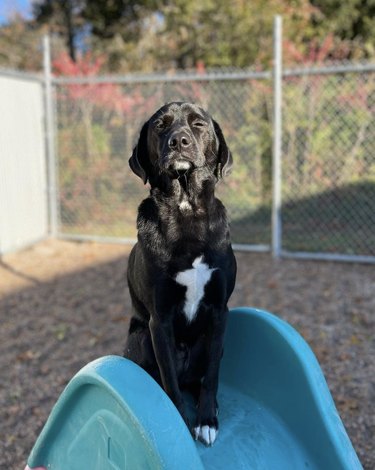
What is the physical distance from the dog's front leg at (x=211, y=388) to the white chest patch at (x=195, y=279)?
0.42 ft

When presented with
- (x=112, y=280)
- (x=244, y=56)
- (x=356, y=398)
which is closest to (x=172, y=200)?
(x=356, y=398)

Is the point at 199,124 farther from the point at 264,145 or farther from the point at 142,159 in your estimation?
the point at 264,145

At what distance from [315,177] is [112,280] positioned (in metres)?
2.83

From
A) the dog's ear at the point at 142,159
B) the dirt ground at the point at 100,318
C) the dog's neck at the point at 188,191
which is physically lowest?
the dirt ground at the point at 100,318

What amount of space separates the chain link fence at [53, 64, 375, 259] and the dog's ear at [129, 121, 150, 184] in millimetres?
3774

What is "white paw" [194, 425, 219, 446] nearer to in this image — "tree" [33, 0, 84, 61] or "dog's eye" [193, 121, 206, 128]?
"dog's eye" [193, 121, 206, 128]

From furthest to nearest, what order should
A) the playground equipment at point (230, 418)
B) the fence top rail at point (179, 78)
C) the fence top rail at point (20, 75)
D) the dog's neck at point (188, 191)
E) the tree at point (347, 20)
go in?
the tree at point (347, 20) → the fence top rail at point (20, 75) → the fence top rail at point (179, 78) → the dog's neck at point (188, 191) → the playground equipment at point (230, 418)

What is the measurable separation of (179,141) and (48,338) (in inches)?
101

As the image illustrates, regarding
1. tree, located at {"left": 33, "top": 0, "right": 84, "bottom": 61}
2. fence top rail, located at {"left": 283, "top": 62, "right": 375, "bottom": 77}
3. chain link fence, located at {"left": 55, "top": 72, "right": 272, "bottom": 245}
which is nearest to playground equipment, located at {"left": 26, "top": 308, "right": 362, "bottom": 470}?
fence top rail, located at {"left": 283, "top": 62, "right": 375, "bottom": 77}

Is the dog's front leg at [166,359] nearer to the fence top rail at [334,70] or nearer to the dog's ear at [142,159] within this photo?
the dog's ear at [142,159]

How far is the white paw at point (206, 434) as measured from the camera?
1993 millimetres

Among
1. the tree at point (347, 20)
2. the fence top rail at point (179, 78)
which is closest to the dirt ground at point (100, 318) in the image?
the fence top rail at point (179, 78)

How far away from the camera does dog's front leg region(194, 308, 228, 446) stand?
2.02m

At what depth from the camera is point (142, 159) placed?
2.23 metres
